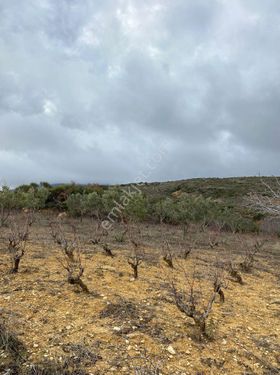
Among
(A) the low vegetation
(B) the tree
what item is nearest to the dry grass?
(A) the low vegetation

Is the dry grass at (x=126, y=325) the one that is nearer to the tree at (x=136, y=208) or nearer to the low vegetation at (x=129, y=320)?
the low vegetation at (x=129, y=320)

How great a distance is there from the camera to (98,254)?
11.7 m

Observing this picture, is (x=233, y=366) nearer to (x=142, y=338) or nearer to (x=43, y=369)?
(x=142, y=338)

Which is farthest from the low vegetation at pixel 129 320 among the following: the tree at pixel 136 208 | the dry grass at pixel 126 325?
the tree at pixel 136 208

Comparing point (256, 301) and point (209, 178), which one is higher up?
point (209, 178)

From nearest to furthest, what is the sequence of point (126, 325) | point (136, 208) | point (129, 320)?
point (126, 325) < point (129, 320) < point (136, 208)

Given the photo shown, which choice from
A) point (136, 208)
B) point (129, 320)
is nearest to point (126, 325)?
point (129, 320)

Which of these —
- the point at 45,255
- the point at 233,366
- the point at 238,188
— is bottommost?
the point at 233,366

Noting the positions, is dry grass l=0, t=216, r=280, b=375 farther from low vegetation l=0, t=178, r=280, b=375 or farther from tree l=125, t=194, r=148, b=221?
tree l=125, t=194, r=148, b=221

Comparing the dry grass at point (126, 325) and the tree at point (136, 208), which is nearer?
the dry grass at point (126, 325)

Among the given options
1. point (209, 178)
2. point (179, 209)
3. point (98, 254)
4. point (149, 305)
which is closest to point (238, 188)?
point (209, 178)

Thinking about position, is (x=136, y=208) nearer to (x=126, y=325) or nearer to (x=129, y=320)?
(x=129, y=320)

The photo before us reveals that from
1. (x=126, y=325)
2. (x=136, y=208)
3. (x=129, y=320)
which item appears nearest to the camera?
(x=126, y=325)

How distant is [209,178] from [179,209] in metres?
31.5
